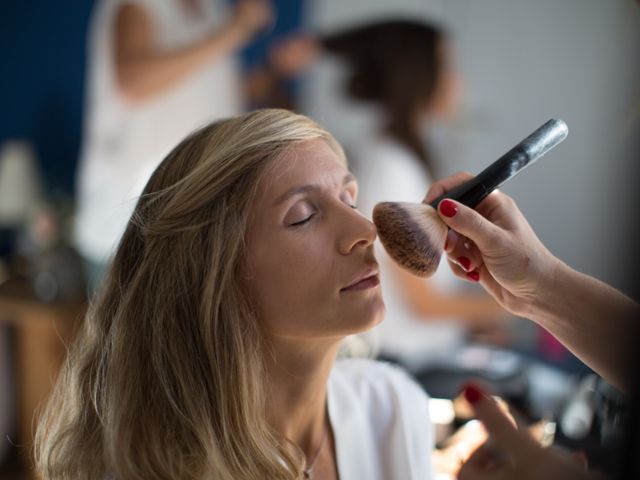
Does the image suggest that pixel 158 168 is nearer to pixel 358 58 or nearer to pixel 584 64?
pixel 358 58

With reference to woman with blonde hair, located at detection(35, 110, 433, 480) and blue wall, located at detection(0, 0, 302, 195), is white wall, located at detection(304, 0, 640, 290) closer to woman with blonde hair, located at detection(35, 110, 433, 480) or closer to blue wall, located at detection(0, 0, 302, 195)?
blue wall, located at detection(0, 0, 302, 195)

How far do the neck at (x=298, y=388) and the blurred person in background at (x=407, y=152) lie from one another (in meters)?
0.54

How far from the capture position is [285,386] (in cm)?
67

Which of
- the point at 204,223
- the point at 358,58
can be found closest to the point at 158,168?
the point at 204,223

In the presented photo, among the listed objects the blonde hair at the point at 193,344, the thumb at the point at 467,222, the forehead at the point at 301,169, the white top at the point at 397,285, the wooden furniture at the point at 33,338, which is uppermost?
the forehead at the point at 301,169

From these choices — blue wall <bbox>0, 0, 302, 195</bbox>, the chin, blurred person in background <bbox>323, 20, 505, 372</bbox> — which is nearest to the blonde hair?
the chin

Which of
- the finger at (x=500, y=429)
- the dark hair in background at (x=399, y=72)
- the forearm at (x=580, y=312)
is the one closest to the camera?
the finger at (x=500, y=429)

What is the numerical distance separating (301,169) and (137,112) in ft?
4.68

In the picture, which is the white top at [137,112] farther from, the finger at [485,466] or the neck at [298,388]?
the finger at [485,466]

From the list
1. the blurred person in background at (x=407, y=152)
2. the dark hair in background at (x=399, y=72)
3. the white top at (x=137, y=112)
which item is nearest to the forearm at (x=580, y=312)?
the blurred person in background at (x=407, y=152)

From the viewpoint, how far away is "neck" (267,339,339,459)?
0.65 metres

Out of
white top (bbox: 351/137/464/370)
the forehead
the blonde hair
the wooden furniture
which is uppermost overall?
the forehead

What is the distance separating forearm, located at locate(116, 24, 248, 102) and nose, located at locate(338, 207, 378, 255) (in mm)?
1469

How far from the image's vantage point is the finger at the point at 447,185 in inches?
25.7
